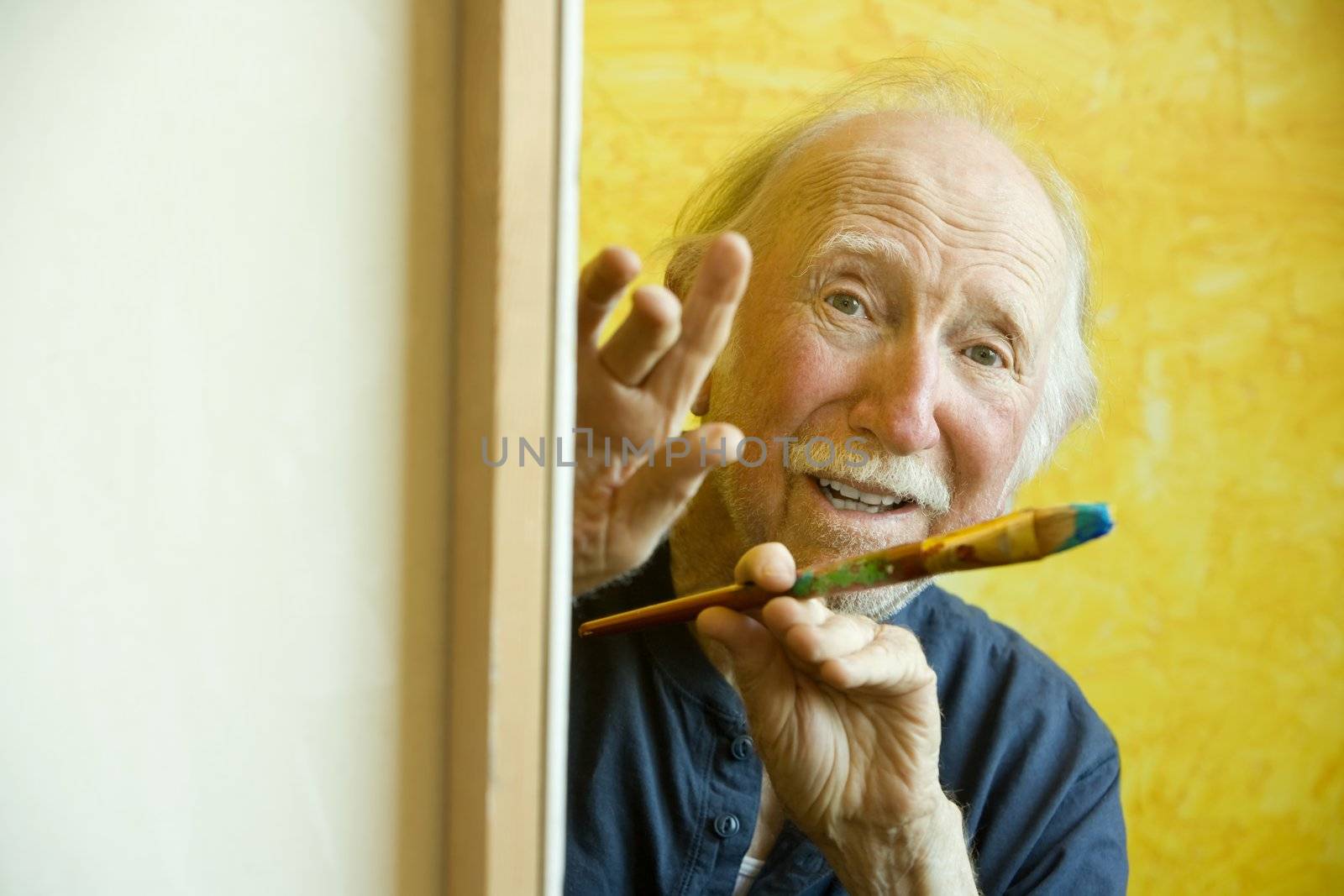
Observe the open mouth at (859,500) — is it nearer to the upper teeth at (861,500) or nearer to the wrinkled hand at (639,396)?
the upper teeth at (861,500)

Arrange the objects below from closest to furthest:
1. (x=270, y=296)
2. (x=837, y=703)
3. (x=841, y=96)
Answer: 1. (x=270, y=296)
2. (x=837, y=703)
3. (x=841, y=96)

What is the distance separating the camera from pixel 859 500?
1.78ft

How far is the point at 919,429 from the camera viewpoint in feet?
1.77

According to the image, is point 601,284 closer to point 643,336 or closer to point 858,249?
point 643,336

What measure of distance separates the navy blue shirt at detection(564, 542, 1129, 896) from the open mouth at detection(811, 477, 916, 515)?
0.11 m

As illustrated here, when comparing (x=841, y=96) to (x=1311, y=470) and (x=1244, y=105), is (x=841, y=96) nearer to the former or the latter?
(x=1244, y=105)

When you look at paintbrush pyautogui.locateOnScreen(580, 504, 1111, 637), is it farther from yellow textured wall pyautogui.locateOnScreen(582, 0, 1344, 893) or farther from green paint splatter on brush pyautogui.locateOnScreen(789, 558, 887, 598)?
yellow textured wall pyautogui.locateOnScreen(582, 0, 1344, 893)

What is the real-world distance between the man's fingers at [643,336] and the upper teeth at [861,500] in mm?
206

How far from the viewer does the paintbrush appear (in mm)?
344

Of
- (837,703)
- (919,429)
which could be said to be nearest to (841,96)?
(919,429)

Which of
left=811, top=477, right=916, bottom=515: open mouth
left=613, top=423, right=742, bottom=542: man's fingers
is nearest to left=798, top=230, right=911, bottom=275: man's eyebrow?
left=811, top=477, right=916, bottom=515: open mouth

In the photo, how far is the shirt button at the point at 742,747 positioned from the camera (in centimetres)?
56

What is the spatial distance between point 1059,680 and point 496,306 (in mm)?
548

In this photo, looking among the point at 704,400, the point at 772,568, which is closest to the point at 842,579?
the point at 772,568
